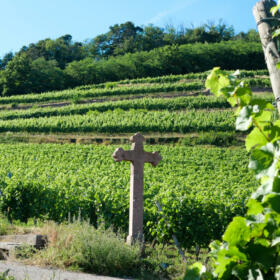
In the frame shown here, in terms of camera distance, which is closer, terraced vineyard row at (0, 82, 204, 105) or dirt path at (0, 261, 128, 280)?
dirt path at (0, 261, 128, 280)

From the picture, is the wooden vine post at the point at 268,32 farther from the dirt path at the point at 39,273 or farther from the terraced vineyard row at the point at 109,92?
the terraced vineyard row at the point at 109,92

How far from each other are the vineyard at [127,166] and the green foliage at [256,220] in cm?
64

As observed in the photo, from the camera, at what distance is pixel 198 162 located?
72.8 ft

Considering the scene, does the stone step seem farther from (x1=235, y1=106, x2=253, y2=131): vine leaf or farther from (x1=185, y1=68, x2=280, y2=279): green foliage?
(x1=235, y1=106, x2=253, y2=131): vine leaf

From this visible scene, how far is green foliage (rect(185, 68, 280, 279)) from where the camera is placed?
4.66 feet

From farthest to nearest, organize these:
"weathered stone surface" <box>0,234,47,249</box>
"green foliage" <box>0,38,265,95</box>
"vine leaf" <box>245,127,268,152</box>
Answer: "green foliage" <box>0,38,265,95</box>, "weathered stone surface" <box>0,234,47,249</box>, "vine leaf" <box>245,127,268,152</box>

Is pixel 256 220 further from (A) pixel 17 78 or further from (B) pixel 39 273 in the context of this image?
(A) pixel 17 78

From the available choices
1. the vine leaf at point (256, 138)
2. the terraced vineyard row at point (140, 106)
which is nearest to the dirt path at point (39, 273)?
the vine leaf at point (256, 138)

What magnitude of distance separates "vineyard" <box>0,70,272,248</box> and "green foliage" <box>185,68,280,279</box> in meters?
0.64

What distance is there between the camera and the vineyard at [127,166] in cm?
984

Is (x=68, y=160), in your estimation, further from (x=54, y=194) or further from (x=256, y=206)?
(x=256, y=206)

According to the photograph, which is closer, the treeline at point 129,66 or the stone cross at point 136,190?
the stone cross at point 136,190

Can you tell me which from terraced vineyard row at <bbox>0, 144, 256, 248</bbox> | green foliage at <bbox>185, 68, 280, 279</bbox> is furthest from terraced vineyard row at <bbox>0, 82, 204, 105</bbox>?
green foliage at <bbox>185, 68, 280, 279</bbox>

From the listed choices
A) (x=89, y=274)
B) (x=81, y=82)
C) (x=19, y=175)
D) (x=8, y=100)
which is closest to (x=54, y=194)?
(x=19, y=175)
